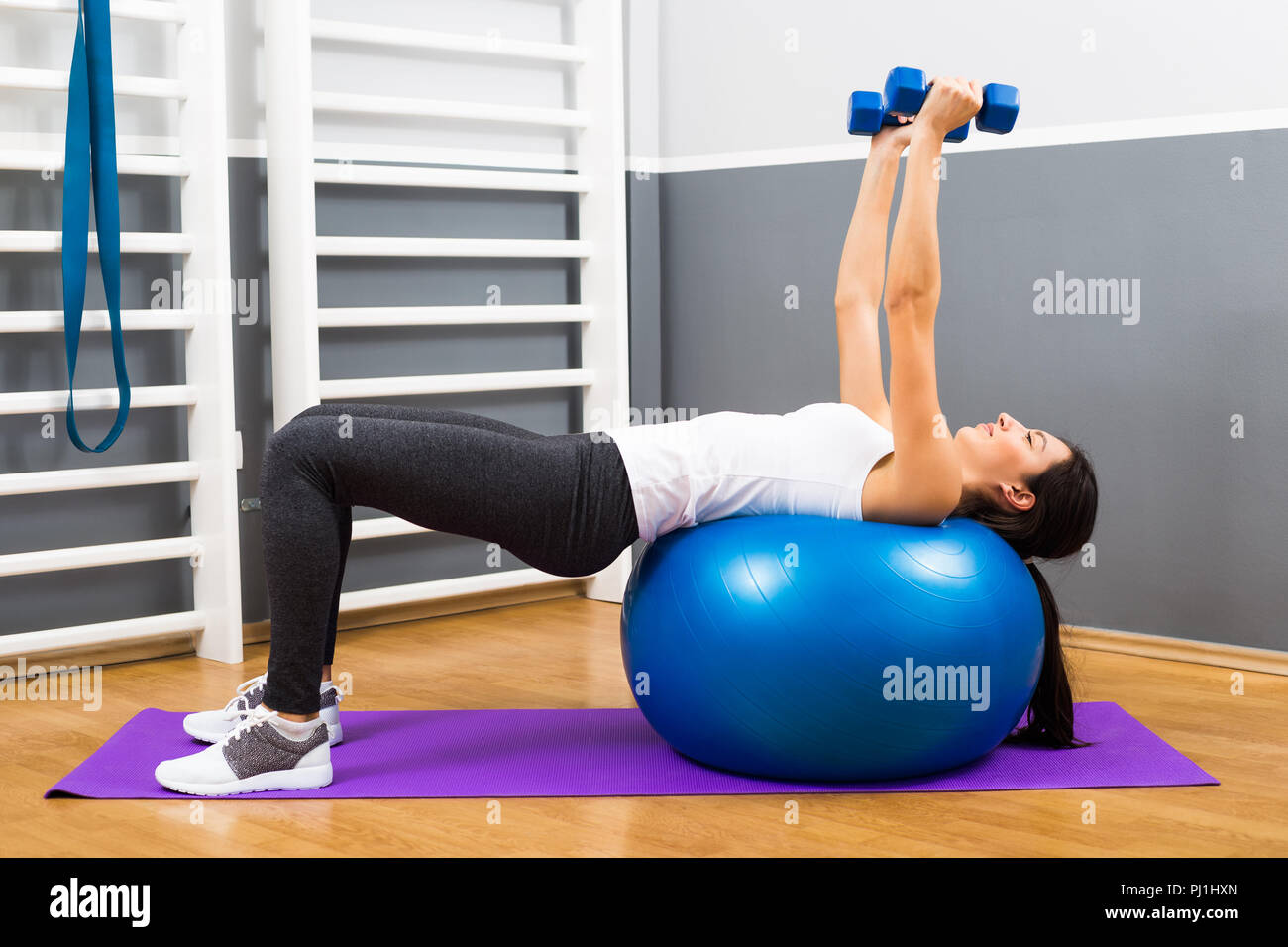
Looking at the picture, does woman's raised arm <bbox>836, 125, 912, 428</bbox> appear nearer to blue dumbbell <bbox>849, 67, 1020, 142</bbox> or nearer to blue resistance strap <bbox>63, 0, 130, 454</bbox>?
blue dumbbell <bbox>849, 67, 1020, 142</bbox>

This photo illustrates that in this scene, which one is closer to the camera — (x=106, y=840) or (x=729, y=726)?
(x=106, y=840)

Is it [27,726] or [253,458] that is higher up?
[253,458]

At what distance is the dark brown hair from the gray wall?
75 cm

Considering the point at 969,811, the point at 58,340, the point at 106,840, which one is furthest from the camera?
the point at 58,340

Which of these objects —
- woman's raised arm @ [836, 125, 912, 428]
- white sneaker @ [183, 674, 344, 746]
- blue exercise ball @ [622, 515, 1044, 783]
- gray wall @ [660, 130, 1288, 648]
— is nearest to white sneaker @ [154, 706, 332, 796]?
white sneaker @ [183, 674, 344, 746]

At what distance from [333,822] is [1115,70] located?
2.05m

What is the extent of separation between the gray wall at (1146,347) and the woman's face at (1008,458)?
2.68ft

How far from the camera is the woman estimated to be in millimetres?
1764

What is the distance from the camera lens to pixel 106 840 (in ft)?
5.43

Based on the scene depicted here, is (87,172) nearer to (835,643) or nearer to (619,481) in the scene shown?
(619,481)

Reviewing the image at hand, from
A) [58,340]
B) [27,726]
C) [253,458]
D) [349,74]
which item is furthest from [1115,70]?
[27,726]

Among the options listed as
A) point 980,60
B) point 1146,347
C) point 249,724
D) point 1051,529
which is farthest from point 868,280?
point 249,724

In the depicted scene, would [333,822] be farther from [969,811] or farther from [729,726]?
[969,811]

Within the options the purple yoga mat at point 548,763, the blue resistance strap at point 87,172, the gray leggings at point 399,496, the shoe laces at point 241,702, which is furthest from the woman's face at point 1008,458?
the blue resistance strap at point 87,172
